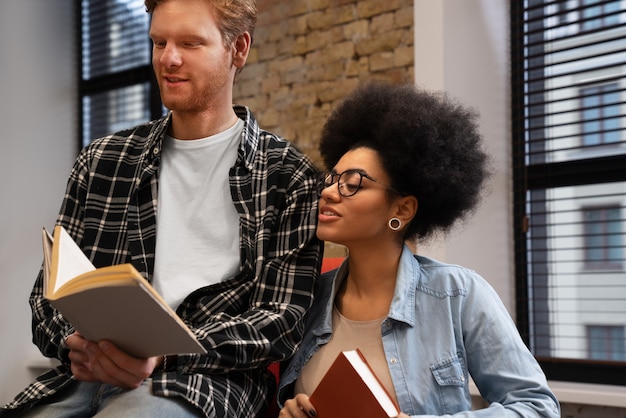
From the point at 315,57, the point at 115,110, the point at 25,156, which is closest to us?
the point at 315,57

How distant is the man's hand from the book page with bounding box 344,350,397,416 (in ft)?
1.35

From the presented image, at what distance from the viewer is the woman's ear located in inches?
71.5

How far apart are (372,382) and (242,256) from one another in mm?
501

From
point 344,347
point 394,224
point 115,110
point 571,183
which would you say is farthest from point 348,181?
point 115,110

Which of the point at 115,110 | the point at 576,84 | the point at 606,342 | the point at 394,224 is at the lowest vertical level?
the point at 606,342

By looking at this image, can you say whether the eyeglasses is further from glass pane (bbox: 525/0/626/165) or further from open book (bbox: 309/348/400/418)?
glass pane (bbox: 525/0/626/165)

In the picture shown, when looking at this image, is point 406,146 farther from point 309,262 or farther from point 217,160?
point 217,160

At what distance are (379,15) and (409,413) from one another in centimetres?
240

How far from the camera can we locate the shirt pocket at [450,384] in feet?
5.46

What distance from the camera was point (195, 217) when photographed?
1.90 metres

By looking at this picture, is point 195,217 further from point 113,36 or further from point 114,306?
point 113,36

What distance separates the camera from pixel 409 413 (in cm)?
165

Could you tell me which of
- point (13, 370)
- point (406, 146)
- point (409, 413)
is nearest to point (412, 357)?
point (409, 413)

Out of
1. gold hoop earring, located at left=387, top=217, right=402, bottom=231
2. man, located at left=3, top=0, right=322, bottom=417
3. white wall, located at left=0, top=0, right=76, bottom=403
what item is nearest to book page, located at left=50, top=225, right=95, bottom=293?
man, located at left=3, top=0, right=322, bottom=417
